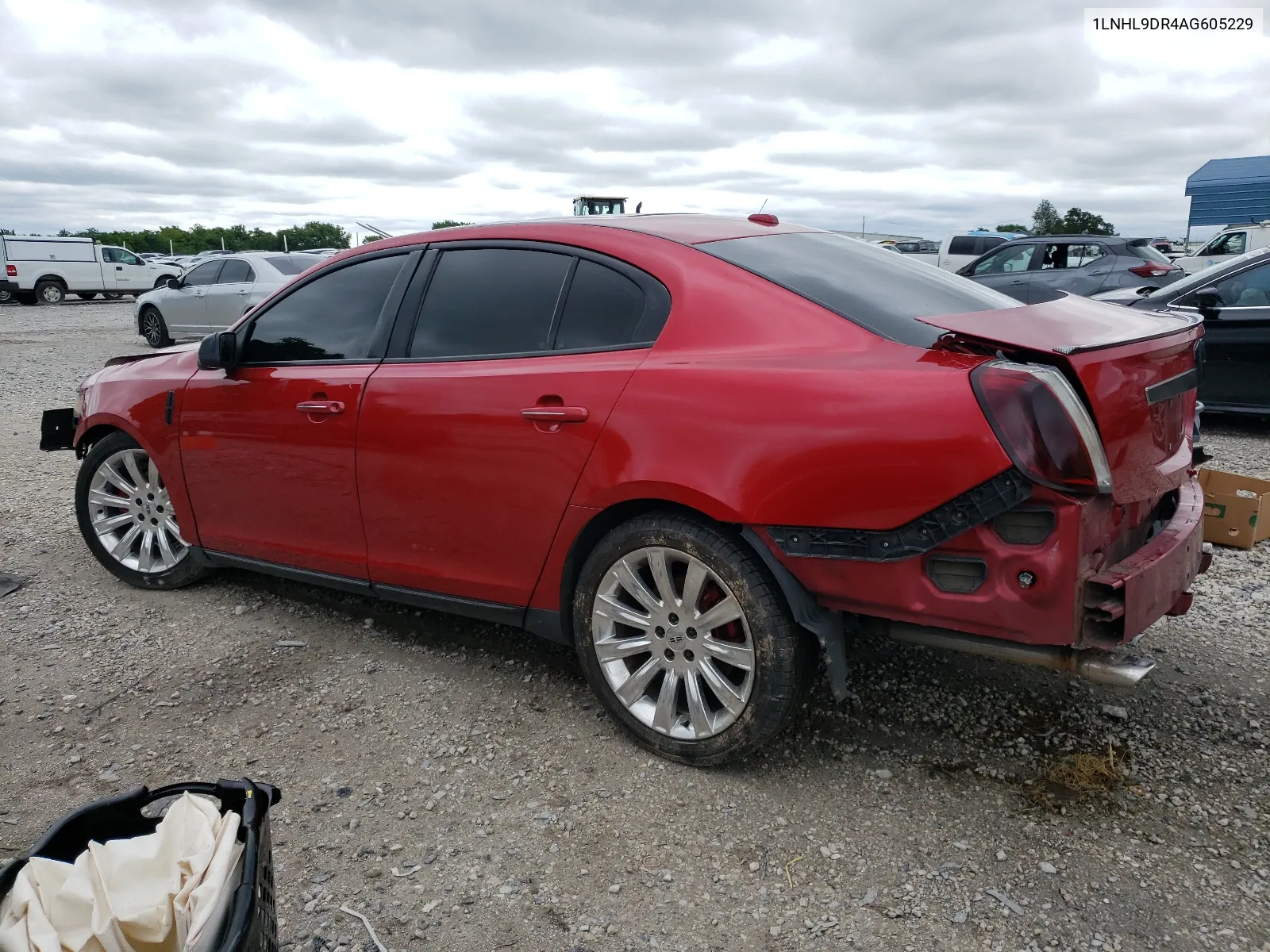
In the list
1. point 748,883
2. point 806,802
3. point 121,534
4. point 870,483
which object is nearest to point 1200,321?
point 870,483

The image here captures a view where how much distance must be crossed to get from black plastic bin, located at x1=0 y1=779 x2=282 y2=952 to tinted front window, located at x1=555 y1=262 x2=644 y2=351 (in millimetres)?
1657

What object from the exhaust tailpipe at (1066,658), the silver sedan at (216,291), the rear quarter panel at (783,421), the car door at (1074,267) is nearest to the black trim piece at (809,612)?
the rear quarter panel at (783,421)

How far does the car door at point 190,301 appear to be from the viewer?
48.9 feet

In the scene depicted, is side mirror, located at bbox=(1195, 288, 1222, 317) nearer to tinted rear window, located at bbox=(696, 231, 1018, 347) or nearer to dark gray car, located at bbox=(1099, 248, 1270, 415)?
dark gray car, located at bbox=(1099, 248, 1270, 415)

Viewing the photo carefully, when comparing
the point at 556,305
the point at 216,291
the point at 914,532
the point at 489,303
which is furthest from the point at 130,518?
the point at 216,291

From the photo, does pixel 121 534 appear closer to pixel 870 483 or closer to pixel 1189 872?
pixel 870 483

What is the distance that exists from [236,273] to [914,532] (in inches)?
571

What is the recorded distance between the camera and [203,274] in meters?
15.1

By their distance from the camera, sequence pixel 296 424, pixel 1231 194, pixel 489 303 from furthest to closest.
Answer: pixel 1231 194 < pixel 296 424 < pixel 489 303

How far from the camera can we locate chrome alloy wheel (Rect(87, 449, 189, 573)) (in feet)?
14.6

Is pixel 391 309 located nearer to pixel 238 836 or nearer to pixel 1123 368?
pixel 238 836

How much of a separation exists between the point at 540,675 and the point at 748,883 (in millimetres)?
1346

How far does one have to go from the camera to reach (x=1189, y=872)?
7.88 ft

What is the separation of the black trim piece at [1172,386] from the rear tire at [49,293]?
29.7 m
